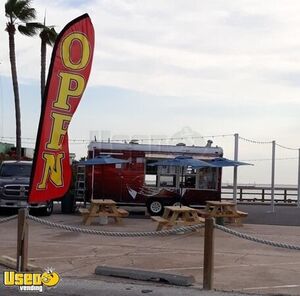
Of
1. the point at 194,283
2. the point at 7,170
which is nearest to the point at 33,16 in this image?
the point at 7,170

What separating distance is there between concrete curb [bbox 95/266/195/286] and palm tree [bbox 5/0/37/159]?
20459 millimetres

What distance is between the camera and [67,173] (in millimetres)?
10062

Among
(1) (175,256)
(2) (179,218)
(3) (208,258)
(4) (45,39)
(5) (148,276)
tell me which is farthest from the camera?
(4) (45,39)

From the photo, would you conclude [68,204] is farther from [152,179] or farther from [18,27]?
[18,27]

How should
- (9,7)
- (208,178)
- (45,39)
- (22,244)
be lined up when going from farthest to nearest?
(45,39) < (9,7) < (208,178) < (22,244)

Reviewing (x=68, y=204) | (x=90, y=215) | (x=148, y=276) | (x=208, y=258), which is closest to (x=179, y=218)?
(x=90, y=215)

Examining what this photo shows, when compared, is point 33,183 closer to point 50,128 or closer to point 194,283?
point 50,128

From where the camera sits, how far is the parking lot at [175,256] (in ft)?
30.5

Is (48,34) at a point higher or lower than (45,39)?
higher

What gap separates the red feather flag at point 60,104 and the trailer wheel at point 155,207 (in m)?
12.1

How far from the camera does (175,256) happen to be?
11.6m

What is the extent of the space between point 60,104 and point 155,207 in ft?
42.2

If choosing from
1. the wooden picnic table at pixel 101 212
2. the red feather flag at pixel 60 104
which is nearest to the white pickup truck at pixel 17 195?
the wooden picnic table at pixel 101 212

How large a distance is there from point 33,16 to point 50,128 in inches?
837
